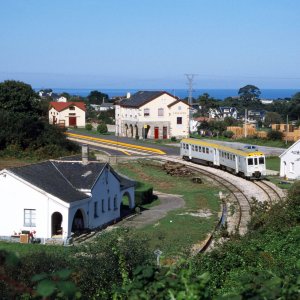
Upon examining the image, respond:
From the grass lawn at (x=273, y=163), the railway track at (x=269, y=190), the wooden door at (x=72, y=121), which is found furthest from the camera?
the wooden door at (x=72, y=121)

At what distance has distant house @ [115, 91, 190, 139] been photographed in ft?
249

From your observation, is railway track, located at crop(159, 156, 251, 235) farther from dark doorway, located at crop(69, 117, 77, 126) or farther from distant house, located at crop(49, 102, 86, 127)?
dark doorway, located at crop(69, 117, 77, 126)

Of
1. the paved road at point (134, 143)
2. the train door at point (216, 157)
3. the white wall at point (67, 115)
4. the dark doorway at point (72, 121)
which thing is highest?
the white wall at point (67, 115)

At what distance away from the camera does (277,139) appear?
7306 cm

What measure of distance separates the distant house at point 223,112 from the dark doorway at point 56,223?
3660 inches

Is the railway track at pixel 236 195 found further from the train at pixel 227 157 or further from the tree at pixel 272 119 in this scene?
the tree at pixel 272 119

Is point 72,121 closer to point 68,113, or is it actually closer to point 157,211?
point 68,113

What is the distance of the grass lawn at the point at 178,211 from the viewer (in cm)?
2555

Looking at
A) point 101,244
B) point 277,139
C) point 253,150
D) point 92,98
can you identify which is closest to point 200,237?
point 101,244

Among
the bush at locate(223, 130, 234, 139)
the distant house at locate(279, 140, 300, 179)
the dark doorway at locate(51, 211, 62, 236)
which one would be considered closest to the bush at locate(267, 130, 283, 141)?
the bush at locate(223, 130, 234, 139)

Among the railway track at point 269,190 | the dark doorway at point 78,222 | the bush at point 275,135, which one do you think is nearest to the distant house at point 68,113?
the bush at point 275,135

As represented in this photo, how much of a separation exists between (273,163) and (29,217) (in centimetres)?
3207

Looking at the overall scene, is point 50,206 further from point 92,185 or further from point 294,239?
point 294,239

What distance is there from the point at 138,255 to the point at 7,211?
44.8 feet
